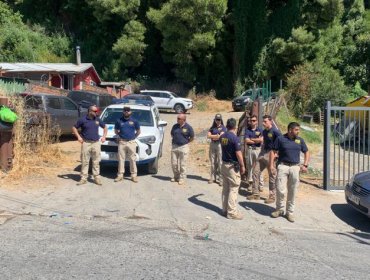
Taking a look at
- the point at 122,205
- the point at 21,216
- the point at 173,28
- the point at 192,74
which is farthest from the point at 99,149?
the point at 192,74

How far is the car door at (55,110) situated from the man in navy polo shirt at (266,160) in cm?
801

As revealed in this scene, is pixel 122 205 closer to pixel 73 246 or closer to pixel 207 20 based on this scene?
pixel 73 246

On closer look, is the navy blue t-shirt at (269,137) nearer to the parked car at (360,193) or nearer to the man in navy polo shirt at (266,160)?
the man in navy polo shirt at (266,160)

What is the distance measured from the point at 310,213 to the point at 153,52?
1475 inches

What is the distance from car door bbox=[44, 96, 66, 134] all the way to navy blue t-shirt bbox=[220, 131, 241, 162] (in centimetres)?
867

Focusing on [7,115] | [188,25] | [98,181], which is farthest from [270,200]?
[188,25]

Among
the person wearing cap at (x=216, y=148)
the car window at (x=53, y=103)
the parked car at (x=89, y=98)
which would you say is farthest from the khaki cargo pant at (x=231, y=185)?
the parked car at (x=89, y=98)

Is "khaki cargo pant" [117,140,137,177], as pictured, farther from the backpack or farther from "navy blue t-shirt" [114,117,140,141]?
the backpack

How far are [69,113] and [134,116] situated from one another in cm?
505

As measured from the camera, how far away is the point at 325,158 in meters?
11.7

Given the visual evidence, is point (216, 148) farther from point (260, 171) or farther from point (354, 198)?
point (354, 198)

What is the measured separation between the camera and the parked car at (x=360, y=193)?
9273mm

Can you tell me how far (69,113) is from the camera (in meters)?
17.4

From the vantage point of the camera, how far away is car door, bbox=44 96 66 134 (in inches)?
647
